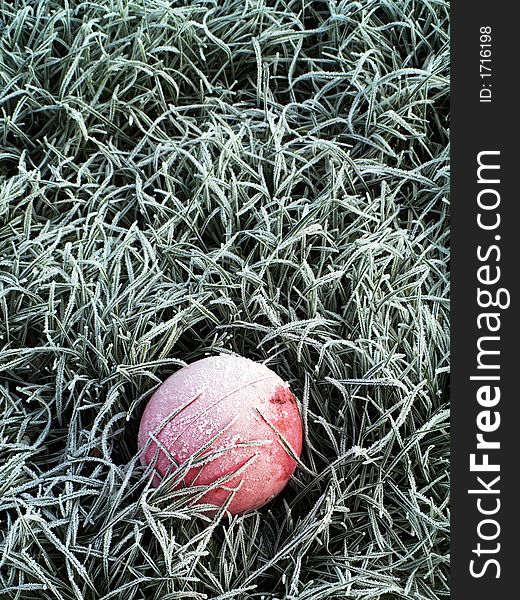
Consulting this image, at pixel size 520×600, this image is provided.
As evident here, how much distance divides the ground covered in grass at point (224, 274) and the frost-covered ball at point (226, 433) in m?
0.08

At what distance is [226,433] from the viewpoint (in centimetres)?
155

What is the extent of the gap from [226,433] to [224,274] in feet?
1.68

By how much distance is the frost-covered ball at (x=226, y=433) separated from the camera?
1.56 metres

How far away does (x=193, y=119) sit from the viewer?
7.61 feet

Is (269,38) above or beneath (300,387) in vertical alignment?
above

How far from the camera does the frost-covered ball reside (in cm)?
156

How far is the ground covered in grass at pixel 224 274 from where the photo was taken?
1654 mm

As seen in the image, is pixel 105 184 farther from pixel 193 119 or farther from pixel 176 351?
pixel 176 351

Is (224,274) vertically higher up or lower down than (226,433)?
higher up

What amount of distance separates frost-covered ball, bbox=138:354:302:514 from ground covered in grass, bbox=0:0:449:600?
8 centimetres

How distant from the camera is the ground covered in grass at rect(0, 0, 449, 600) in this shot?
1654 millimetres

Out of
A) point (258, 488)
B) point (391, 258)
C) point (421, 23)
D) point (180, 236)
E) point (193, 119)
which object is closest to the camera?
point (258, 488)

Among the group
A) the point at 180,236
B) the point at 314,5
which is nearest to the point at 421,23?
the point at 314,5

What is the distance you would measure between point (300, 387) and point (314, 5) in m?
1.36
